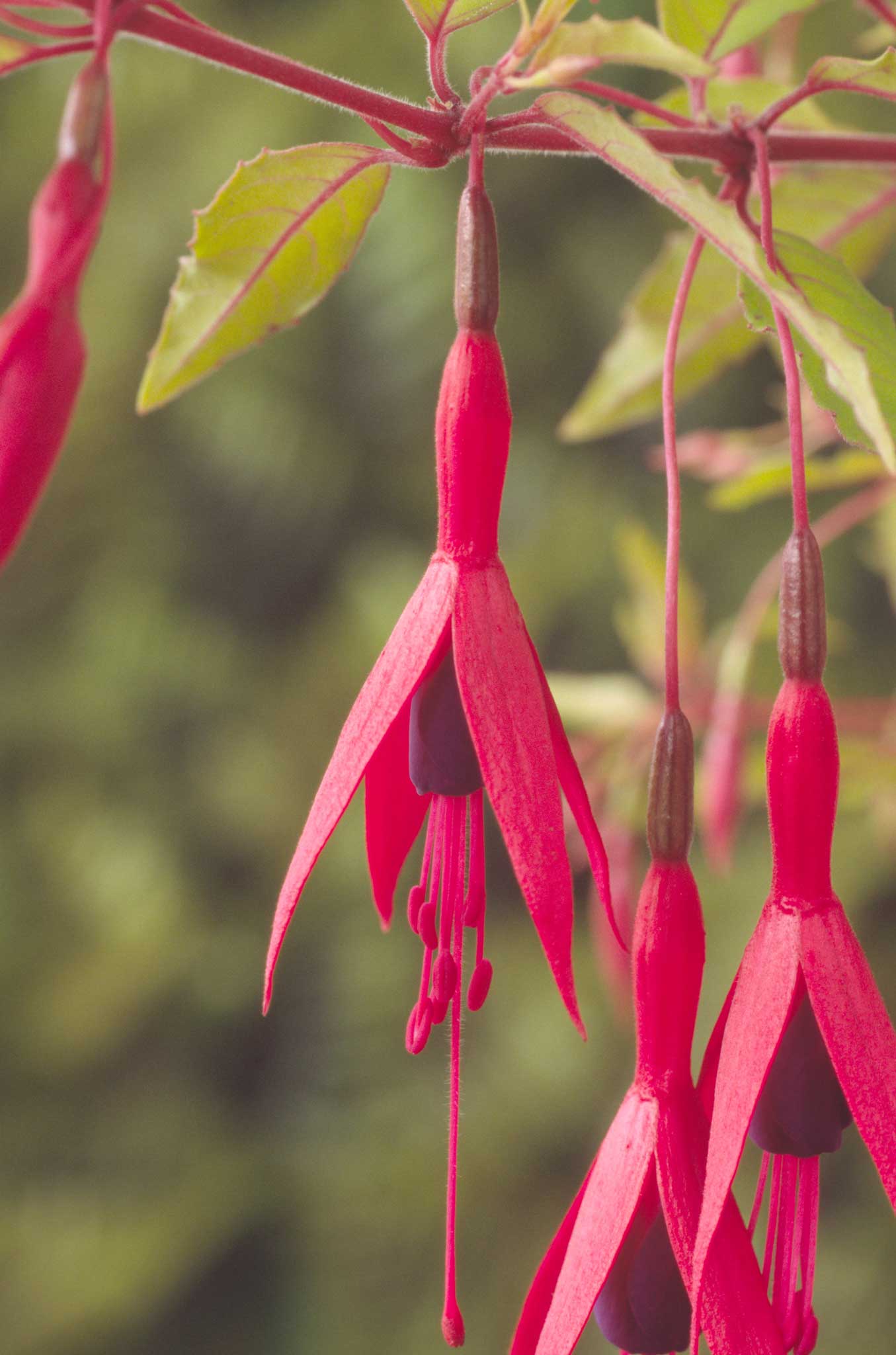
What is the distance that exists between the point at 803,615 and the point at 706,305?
Answer: 0.22 m

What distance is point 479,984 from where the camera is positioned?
0.29 metres

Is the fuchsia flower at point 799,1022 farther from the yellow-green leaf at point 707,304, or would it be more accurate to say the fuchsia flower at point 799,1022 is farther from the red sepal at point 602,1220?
the yellow-green leaf at point 707,304

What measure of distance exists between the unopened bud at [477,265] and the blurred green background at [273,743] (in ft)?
3.46

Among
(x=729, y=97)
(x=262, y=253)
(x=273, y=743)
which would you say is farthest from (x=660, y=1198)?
(x=273, y=743)

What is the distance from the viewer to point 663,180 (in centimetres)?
23

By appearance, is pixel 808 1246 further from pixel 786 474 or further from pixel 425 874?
pixel 786 474

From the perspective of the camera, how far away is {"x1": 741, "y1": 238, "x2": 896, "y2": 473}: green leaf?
296mm

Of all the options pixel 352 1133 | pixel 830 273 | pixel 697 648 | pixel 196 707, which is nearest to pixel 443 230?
pixel 196 707

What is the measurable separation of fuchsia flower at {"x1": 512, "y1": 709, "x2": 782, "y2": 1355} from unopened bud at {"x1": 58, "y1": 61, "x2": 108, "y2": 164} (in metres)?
0.17

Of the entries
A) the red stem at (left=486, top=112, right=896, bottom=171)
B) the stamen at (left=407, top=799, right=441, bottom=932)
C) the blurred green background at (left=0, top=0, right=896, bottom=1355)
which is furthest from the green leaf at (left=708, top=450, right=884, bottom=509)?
the blurred green background at (left=0, top=0, right=896, bottom=1355)

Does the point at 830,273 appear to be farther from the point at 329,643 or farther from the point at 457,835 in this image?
the point at 329,643

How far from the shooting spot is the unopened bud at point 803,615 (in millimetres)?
290

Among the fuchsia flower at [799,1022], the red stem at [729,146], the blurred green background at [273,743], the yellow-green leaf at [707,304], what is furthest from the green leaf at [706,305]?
the blurred green background at [273,743]

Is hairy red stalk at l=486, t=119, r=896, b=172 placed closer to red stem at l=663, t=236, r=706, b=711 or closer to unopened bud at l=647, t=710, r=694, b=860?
red stem at l=663, t=236, r=706, b=711
